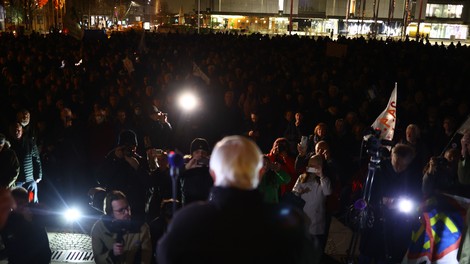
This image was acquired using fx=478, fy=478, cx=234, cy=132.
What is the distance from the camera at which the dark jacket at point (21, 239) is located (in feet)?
14.2

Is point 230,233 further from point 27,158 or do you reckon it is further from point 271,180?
point 27,158

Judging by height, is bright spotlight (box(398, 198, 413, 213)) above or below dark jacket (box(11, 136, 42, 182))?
above

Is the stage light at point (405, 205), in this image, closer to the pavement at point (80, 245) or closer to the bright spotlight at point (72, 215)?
the pavement at point (80, 245)

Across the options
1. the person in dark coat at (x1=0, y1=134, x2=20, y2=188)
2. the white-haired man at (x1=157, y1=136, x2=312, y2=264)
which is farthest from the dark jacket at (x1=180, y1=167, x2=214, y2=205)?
the person in dark coat at (x1=0, y1=134, x2=20, y2=188)

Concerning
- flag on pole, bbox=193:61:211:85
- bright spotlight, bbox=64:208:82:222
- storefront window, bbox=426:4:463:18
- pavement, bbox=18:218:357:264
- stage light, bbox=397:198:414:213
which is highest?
storefront window, bbox=426:4:463:18

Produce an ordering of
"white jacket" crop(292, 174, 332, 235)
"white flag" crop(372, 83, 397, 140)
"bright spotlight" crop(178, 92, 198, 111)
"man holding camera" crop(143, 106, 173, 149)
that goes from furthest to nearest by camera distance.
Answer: "bright spotlight" crop(178, 92, 198, 111)
"man holding camera" crop(143, 106, 173, 149)
"white flag" crop(372, 83, 397, 140)
"white jacket" crop(292, 174, 332, 235)

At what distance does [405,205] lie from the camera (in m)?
5.00

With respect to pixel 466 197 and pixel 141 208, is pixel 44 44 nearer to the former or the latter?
pixel 141 208

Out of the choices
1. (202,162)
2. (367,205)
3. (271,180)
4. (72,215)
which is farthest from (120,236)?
(72,215)

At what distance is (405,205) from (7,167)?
4.93 metres

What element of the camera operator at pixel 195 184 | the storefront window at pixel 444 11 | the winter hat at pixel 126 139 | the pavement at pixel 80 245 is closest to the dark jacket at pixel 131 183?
the winter hat at pixel 126 139

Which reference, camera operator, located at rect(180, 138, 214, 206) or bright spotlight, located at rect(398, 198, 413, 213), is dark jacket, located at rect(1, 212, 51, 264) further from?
bright spotlight, located at rect(398, 198, 413, 213)

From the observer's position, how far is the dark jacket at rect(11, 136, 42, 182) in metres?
7.08

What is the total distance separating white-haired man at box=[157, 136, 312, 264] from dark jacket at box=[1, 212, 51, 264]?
2718 millimetres
